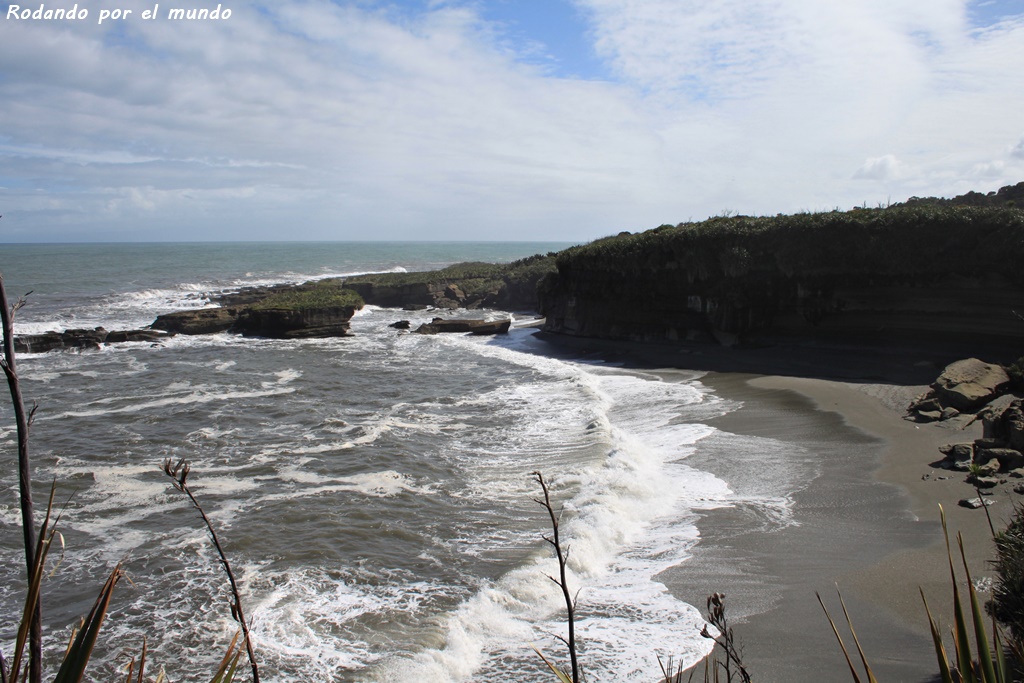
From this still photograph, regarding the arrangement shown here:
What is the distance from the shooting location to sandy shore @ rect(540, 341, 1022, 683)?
25.1 ft

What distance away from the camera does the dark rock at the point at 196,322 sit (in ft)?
120

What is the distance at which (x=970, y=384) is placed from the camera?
51.9 feet

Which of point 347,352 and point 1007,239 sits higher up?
point 1007,239

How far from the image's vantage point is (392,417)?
Result: 62.0 feet

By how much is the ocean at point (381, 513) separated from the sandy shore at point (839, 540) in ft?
1.65

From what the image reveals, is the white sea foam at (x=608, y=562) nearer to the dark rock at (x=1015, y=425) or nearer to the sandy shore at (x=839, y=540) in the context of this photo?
the sandy shore at (x=839, y=540)

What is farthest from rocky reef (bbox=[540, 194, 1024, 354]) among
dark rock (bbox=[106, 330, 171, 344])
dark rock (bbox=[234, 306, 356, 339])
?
dark rock (bbox=[106, 330, 171, 344])

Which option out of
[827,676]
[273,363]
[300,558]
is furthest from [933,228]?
[273,363]

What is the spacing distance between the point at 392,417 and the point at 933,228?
1805 cm

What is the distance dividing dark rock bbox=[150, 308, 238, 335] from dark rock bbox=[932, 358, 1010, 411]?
1289 inches

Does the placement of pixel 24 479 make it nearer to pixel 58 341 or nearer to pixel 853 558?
pixel 853 558

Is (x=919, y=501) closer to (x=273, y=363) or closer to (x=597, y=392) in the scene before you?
(x=597, y=392)

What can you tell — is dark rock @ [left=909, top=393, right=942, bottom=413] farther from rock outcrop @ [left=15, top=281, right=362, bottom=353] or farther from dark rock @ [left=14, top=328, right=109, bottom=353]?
dark rock @ [left=14, top=328, right=109, bottom=353]

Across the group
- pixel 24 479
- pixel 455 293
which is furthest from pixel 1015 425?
pixel 455 293
